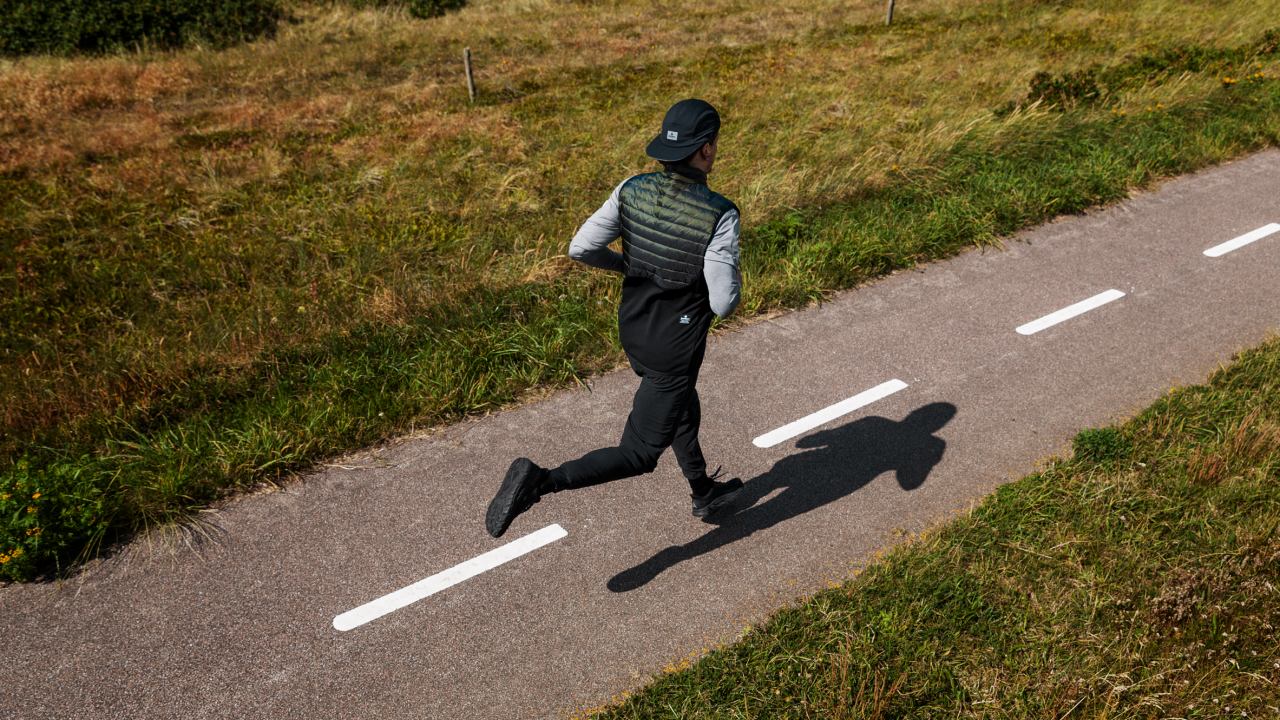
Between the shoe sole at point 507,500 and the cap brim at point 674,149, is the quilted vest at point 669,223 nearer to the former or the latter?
the cap brim at point 674,149

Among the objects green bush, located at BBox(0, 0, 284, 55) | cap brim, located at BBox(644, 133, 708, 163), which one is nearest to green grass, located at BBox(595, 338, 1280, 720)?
cap brim, located at BBox(644, 133, 708, 163)

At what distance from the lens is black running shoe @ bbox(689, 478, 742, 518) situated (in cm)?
478

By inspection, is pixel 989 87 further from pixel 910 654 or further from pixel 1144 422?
pixel 910 654

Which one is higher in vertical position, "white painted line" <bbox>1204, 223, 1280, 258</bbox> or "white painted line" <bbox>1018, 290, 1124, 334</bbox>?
"white painted line" <bbox>1204, 223, 1280, 258</bbox>

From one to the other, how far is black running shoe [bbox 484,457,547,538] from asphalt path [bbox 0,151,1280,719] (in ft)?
1.63

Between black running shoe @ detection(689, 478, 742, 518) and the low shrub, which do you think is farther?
the low shrub

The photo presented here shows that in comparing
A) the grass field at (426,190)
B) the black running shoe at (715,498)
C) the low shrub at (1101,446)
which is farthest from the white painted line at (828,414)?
the grass field at (426,190)

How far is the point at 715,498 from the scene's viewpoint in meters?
4.79

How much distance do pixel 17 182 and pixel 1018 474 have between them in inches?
439

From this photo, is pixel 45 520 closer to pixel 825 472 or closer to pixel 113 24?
pixel 825 472

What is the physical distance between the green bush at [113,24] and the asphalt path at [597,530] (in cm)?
1541

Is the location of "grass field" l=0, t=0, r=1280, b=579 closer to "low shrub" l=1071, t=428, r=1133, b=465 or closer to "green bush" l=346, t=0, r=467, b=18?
"green bush" l=346, t=0, r=467, b=18

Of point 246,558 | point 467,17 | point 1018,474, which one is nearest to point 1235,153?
point 1018,474

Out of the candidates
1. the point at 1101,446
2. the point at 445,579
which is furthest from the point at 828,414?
the point at 445,579
